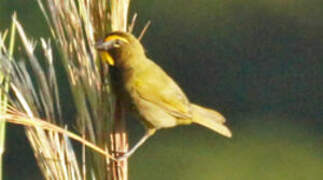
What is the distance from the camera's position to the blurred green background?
8.94 metres

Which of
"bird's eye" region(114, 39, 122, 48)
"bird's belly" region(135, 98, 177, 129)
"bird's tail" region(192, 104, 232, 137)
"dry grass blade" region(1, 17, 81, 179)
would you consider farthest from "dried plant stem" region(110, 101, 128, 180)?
"bird's tail" region(192, 104, 232, 137)

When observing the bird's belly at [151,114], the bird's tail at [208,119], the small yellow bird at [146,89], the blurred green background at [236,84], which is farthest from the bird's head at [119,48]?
the blurred green background at [236,84]

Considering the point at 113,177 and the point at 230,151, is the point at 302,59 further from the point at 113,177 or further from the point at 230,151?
the point at 113,177

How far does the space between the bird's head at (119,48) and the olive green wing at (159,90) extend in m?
0.09

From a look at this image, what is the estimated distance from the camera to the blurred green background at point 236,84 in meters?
8.94

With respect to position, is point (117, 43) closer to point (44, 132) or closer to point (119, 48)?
point (119, 48)

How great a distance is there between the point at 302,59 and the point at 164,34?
124cm

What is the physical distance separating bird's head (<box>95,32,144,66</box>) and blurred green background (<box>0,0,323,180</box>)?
18.0 ft

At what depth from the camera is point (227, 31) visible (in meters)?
11.8

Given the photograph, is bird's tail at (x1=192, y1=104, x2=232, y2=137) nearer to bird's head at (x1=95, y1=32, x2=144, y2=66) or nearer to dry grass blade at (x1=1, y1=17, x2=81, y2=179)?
bird's head at (x1=95, y1=32, x2=144, y2=66)

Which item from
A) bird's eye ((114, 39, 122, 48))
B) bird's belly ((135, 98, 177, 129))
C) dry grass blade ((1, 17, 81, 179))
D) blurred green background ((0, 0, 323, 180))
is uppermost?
bird's eye ((114, 39, 122, 48))

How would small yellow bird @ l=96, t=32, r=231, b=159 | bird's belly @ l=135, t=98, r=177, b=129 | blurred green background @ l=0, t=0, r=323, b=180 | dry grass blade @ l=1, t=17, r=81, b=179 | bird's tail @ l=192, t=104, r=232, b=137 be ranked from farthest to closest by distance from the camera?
blurred green background @ l=0, t=0, r=323, b=180 → bird's tail @ l=192, t=104, r=232, b=137 → bird's belly @ l=135, t=98, r=177, b=129 → small yellow bird @ l=96, t=32, r=231, b=159 → dry grass blade @ l=1, t=17, r=81, b=179

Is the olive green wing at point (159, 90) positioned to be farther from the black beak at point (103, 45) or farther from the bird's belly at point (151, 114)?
the black beak at point (103, 45)

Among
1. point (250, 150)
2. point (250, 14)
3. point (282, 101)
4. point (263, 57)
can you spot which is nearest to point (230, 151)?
point (250, 150)
